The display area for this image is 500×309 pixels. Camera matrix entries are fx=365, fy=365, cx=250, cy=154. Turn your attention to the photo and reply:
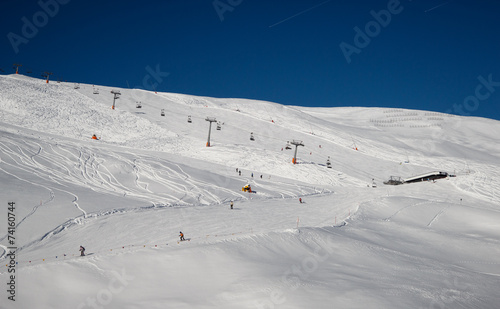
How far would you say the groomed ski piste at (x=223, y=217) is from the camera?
12.1 meters

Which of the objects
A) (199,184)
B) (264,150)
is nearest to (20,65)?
(264,150)

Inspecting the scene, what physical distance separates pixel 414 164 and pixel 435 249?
114 ft

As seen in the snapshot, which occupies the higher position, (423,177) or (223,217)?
(423,177)

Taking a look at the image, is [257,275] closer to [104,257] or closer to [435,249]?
[104,257]

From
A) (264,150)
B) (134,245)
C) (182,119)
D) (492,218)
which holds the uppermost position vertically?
(182,119)

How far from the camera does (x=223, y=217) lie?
23.2 m

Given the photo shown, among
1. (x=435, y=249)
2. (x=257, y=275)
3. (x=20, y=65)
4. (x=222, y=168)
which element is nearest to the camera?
(x=257, y=275)

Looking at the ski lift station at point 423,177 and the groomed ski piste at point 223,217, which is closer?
the groomed ski piste at point 223,217

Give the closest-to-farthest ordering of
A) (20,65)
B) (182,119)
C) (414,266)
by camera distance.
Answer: (414,266)
(182,119)
(20,65)

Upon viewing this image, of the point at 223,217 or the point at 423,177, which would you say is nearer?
the point at 223,217

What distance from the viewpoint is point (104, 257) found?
538 inches

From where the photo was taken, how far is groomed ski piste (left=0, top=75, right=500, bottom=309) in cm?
1214

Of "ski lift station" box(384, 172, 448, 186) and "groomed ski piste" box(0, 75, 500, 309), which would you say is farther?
"ski lift station" box(384, 172, 448, 186)

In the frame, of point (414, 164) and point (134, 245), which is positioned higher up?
point (414, 164)
